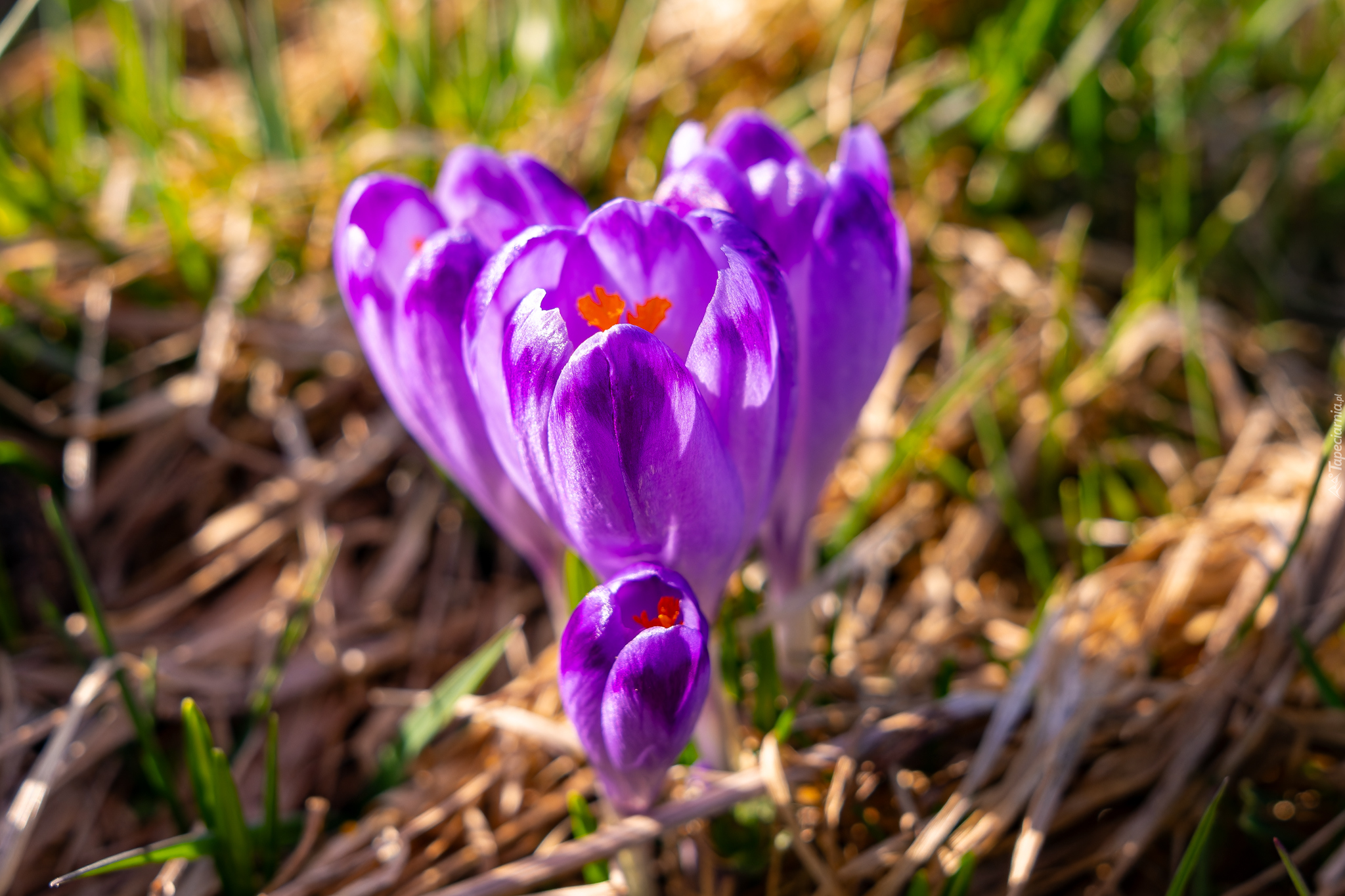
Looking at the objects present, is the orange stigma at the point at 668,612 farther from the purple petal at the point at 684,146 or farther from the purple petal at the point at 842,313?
the purple petal at the point at 684,146

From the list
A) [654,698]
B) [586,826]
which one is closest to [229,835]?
[586,826]

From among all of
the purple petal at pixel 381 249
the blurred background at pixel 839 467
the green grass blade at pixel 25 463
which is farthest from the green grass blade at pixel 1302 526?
the green grass blade at pixel 25 463

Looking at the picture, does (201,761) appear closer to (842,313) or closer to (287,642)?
(287,642)

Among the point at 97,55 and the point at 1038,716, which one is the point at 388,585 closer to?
the point at 1038,716

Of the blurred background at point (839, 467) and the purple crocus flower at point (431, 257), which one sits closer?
the purple crocus flower at point (431, 257)

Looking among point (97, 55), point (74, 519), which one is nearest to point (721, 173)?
point (74, 519)

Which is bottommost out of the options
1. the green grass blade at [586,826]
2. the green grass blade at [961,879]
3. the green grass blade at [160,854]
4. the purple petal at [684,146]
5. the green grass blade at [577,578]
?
the green grass blade at [961,879]

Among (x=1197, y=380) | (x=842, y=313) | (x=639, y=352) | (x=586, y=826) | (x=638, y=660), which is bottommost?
(x=1197, y=380)
